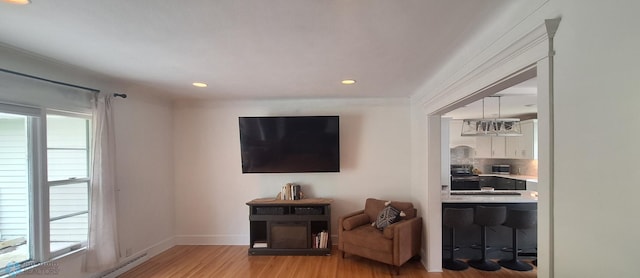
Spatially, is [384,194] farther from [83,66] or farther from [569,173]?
[83,66]

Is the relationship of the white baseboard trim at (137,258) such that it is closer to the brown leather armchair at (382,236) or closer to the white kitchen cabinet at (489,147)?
the brown leather armchair at (382,236)

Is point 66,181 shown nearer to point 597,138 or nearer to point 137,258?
point 137,258

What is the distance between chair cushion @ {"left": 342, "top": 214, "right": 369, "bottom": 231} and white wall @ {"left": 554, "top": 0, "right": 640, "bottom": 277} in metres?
2.49

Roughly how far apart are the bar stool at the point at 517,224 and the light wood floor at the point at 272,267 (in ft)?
0.42

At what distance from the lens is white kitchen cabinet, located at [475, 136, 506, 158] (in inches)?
254

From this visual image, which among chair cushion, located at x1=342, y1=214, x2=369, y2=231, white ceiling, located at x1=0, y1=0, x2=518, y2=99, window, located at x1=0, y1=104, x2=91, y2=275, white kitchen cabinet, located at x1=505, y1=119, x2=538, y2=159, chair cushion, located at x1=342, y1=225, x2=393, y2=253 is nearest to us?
white ceiling, located at x1=0, y1=0, x2=518, y2=99

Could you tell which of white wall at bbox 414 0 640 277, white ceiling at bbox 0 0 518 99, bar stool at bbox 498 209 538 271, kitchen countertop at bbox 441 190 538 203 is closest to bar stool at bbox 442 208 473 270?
kitchen countertop at bbox 441 190 538 203

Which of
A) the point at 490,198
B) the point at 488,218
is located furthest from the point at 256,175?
the point at 490,198

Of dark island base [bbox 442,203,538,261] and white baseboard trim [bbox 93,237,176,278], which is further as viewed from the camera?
dark island base [bbox 442,203,538,261]

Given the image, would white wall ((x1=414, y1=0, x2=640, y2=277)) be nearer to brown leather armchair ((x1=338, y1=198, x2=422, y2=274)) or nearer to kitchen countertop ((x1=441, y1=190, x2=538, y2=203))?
brown leather armchair ((x1=338, y1=198, x2=422, y2=274))

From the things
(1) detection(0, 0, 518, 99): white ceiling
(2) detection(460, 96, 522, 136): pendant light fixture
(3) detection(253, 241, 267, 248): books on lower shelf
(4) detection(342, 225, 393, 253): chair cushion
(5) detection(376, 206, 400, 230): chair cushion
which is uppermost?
(1) detection(0, 0, 518, 99): white ceiling

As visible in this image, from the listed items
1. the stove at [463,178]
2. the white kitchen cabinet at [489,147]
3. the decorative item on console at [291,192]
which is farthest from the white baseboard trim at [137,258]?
the white kitchen cabinet at [489,147]

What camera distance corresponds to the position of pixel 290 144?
393 cm

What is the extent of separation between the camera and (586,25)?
970 millimetres
